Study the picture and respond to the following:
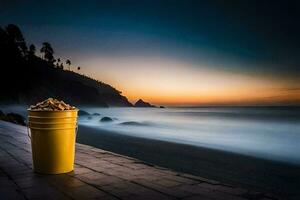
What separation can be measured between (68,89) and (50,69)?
11.1 meters

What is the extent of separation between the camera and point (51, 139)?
4.27 m

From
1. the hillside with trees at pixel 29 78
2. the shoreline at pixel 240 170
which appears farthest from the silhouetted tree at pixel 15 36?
the shoreline at pixel 240 170

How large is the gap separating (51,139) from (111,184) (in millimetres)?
1138

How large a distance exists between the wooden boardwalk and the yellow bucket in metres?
0.16

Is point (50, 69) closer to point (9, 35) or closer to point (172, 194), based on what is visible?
point (9, 35)

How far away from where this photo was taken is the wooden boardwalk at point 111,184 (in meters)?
3.33

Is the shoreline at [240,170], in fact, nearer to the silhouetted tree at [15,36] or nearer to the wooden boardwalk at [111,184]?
the wooden boardwalk at [111,184]

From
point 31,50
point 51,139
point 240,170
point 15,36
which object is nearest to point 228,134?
point 240,170

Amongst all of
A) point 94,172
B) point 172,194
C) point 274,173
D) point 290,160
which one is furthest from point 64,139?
point 290,160

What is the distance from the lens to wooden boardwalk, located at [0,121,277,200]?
3330 mm

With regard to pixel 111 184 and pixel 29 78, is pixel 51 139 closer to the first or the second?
pixel 111 184

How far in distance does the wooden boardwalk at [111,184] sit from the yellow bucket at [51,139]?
16cm

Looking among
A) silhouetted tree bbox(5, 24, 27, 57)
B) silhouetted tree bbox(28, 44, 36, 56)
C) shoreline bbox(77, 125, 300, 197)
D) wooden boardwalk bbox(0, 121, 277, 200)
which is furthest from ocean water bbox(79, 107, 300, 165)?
silhouetted tree bbox(28, 44, 36, 56)

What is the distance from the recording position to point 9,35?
247ft
